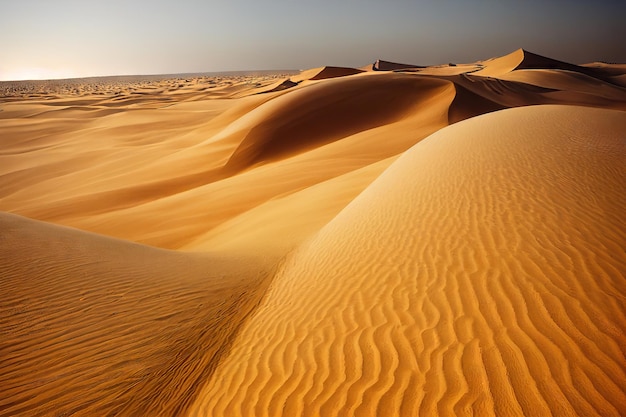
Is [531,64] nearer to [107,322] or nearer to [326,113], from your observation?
[326,113]

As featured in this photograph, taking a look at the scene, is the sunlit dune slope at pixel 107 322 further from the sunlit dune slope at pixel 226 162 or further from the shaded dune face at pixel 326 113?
the shaded dune face at pixel 326 113

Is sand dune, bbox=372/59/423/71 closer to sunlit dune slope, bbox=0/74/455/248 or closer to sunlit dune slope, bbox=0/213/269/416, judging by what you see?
sunlit dune slope, bbox=0/74/455/248

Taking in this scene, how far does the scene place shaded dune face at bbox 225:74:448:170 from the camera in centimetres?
1794

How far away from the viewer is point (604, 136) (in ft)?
23.1

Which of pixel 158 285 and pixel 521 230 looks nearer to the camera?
pixel 521 230

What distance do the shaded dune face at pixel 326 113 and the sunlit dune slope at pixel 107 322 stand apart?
1122 centimetres

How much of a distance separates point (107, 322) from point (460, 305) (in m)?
3.65

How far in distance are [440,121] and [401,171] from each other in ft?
33.2

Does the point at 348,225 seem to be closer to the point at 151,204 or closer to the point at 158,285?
the point at 158,285

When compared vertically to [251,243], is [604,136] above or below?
above

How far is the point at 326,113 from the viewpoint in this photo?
19.9 meters

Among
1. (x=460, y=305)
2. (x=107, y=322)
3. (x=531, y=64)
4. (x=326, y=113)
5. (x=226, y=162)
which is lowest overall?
(x=226, y=162)

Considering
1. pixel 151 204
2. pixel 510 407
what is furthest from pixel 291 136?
pixel 510 407

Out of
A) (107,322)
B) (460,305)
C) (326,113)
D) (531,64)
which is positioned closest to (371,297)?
(460,305)
